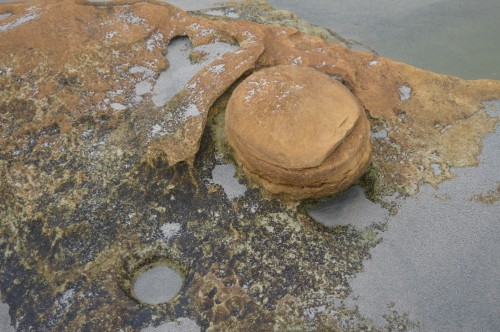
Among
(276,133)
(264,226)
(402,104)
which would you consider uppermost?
(276,133)

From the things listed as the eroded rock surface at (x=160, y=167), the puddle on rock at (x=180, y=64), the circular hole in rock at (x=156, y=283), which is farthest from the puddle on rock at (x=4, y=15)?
the circular hole in rock at (x=156, y=283)

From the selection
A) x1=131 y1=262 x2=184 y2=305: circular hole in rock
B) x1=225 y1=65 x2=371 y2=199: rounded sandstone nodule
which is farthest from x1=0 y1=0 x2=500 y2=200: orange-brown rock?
x1=131 y1=262 x2=184 y2=305: circular hole in rock

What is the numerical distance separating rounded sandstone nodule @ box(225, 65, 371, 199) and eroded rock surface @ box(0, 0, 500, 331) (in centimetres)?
15

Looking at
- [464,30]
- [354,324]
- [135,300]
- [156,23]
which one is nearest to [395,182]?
[354,324]

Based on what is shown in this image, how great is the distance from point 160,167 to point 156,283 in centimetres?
52

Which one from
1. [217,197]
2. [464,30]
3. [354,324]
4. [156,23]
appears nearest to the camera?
[354,324]

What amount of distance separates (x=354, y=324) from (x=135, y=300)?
832mm

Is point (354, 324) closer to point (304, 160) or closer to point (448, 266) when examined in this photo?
point (448, 266)

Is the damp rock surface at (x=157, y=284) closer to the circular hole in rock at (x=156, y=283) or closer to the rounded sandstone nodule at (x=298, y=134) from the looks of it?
the circular hole in rock at (x=156, y=283)

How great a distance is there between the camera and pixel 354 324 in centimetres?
184

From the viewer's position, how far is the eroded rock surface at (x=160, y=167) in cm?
191

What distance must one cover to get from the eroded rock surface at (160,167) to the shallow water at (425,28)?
844mm

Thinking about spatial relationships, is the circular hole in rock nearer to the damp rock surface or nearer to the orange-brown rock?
the damp rock surface

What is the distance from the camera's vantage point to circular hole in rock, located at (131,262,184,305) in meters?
1.94
